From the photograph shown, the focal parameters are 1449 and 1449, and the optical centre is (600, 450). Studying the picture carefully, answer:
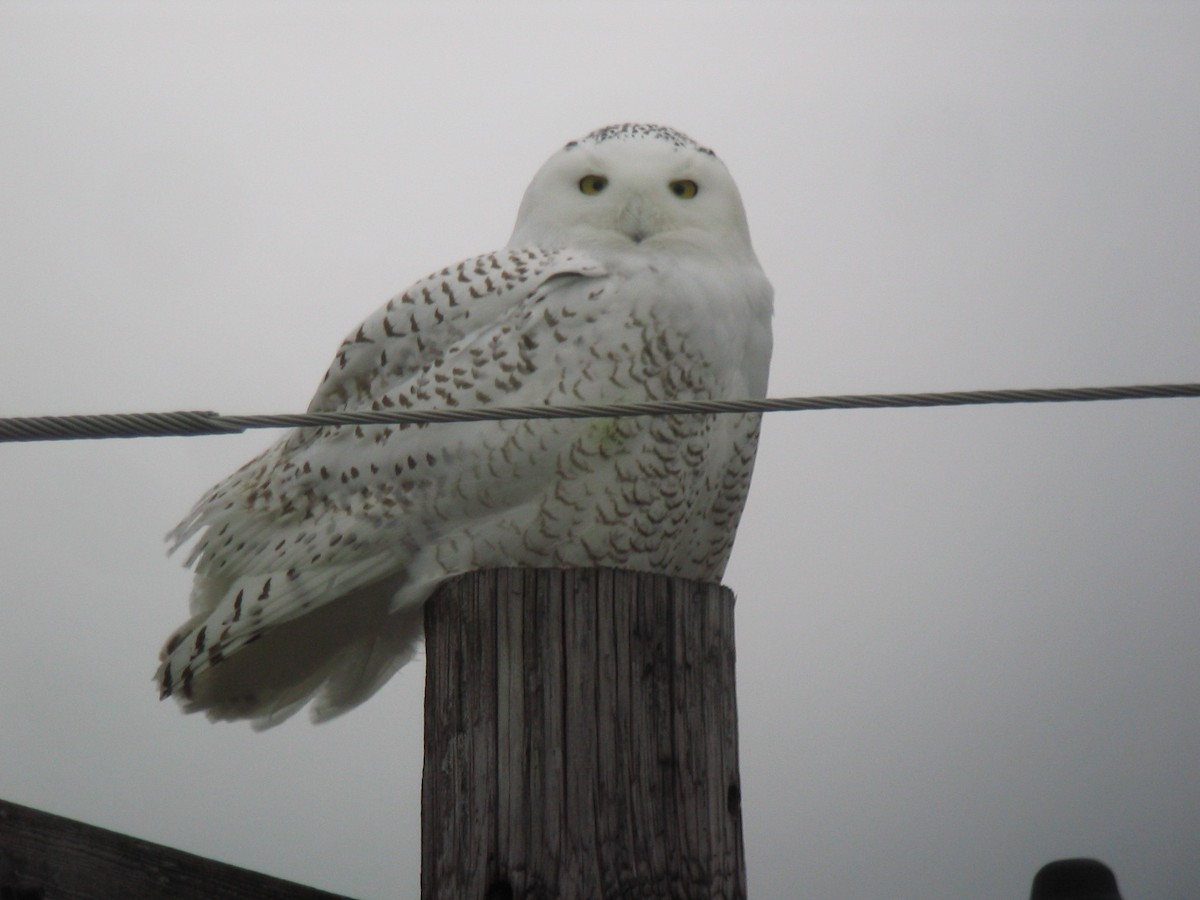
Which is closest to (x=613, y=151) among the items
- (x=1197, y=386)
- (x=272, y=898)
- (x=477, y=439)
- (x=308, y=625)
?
(x=477, y=439)

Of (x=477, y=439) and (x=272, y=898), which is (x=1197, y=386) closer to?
(x=477, y=439)

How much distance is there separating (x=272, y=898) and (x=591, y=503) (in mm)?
1050

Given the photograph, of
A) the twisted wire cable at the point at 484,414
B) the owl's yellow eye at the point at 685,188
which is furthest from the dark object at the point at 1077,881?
the owl's yellow eye at the point at 685,188

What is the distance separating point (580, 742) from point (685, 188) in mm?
1513

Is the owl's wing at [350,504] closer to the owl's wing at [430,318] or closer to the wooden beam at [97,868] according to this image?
the owl's wing at [430,318]

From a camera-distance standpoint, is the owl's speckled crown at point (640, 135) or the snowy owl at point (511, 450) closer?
the snowy owl at point (511, 450)

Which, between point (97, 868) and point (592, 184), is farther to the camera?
point (592, 184)

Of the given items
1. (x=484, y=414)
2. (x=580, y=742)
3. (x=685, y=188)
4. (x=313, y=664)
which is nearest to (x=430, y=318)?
(x=685, y=188)

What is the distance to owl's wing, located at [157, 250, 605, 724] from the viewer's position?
9.28ft

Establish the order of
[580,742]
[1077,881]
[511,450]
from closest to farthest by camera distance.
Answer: [580,742], [1077,881], [511,450]

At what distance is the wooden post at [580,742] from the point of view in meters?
1.89

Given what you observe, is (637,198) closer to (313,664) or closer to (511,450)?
(511,450)

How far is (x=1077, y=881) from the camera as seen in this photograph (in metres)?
2.04

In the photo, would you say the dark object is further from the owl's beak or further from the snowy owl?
the owl's beak
